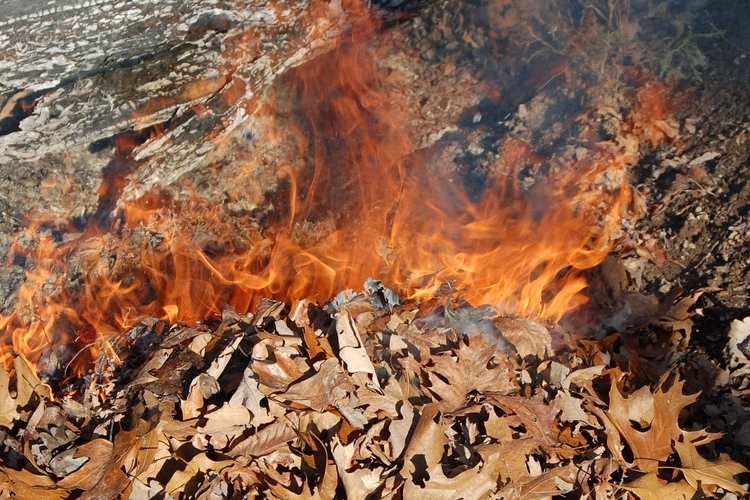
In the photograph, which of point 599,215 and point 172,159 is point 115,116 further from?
point 599,215

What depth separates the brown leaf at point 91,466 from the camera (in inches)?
99.2

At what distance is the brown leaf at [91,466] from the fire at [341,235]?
0.93m

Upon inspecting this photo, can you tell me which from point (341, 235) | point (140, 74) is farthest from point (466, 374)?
point (140, 74)

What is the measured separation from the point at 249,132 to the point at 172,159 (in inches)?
30.2

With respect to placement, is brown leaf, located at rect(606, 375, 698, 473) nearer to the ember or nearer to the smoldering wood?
the ember

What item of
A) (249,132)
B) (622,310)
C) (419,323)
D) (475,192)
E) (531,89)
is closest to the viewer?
(419,323)

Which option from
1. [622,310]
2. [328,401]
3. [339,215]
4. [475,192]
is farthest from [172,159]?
[622,310]

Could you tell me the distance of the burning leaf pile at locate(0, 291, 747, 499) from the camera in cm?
249

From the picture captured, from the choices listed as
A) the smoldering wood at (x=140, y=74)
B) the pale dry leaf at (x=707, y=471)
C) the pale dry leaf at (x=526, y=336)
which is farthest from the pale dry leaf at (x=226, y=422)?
the smoldering wood at (x=140, y=74)

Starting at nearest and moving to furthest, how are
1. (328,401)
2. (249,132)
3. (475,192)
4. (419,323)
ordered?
(328,401) < (419,323) < (475,192) < (249,132)

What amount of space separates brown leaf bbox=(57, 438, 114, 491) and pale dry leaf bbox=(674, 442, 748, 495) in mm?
2552

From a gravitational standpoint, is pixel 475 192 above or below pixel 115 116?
below

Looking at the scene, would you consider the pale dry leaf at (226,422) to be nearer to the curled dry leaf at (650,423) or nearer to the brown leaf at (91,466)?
the brown leaf at (91,466)

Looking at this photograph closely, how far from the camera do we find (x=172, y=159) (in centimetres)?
523
